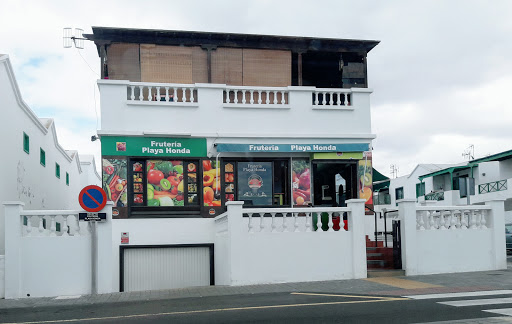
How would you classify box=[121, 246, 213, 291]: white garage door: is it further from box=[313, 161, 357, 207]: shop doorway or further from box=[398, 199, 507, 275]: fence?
box=[398, 199, 507, 275]: fence

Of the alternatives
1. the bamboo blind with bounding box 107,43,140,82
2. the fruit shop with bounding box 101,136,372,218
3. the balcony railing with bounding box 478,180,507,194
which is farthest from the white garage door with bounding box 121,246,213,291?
the balcony railing with bounding box 478,180,507,194

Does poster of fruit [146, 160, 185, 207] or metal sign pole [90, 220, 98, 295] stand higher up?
poster of fruit [146, 160, 185, 207]

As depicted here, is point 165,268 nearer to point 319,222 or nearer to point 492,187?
point 319,222

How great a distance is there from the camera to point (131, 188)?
1680cm

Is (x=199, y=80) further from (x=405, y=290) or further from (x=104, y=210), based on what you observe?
(x=405, y=290)

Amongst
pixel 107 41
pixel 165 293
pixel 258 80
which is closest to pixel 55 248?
pixel 165 293

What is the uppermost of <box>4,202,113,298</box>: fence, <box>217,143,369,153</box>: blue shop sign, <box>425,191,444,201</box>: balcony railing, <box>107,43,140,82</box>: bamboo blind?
<box>107,43,140,82</box>: bamboo blind

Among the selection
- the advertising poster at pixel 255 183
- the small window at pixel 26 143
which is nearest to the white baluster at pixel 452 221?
the advertising poster at pixel 255 183

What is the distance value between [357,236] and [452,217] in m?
2.93

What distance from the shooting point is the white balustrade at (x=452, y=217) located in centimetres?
1499

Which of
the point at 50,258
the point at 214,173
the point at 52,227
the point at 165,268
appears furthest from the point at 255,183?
the point at 50,258

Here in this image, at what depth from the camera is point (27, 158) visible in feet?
63.4

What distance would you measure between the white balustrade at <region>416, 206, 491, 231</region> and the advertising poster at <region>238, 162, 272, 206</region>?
486 cm

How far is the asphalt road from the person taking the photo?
28.3ft
